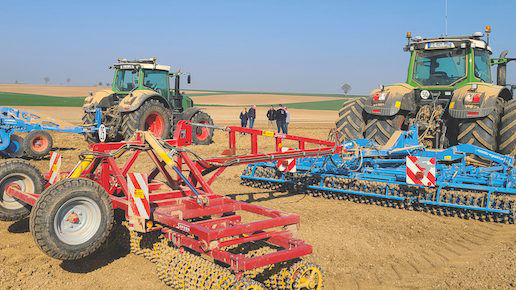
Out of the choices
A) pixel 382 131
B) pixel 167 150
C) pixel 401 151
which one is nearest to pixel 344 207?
pixel 401 151

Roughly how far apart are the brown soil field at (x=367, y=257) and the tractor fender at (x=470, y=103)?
172 cm

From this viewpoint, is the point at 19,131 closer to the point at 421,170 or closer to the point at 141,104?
the point at 141,104

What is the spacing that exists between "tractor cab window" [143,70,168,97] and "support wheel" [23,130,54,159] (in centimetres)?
304

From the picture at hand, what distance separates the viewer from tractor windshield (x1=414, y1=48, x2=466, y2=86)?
7.75 metres

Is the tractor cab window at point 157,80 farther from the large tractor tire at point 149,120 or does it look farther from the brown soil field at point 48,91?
the brown soil field at point 48,91

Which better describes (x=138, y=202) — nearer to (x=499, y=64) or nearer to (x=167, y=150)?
(x=167, y=150)

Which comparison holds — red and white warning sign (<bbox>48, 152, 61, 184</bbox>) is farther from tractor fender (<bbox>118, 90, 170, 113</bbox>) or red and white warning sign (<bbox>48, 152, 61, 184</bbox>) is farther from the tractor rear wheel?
the tractor rear wheel

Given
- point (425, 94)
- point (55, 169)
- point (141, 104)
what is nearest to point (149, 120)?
point (141, 104)

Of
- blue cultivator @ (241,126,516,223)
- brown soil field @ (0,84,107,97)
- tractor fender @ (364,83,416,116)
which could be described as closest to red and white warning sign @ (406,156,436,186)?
blue cultivator @ (241,126,516,223)

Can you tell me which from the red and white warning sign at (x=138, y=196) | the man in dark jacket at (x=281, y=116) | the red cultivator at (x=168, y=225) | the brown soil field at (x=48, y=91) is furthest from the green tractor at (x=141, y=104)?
the brown soil field at (x=48, y=91)

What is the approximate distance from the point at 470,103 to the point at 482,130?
437 mm

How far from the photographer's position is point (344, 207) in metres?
6.58

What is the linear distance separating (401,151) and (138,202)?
164 inches

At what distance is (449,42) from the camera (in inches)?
302
